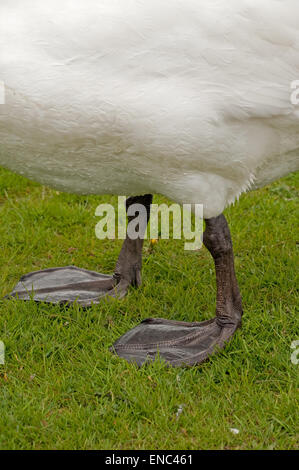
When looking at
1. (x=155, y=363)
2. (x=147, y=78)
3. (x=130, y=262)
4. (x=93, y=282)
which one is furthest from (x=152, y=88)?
(x=93, y=282)

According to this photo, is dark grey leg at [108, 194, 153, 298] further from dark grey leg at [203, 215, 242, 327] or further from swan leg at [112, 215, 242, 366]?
dark grey leg at [203, 215, 242, 327]

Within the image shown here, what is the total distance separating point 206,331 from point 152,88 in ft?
4.44

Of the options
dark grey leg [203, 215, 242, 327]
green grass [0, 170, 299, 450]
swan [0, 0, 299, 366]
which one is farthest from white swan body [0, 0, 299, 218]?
green grass [0, 170, 299, 450]

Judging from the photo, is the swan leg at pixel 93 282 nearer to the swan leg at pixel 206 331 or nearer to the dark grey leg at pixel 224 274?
the swan leg at pixel 206 331

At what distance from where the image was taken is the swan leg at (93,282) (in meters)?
3.78

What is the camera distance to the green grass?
8.84 feet

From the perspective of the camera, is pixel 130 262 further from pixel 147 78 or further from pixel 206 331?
pixel 147 78

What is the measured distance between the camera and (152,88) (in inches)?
102

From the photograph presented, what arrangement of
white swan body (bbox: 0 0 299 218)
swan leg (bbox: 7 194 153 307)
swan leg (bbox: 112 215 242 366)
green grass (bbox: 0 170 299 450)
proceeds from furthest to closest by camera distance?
swan leg (bbox: 7 194 153 307)
swan leg (bbox: 112 215 242 366)
green grass (bbox: 0 170 299 450)
white swan body (bbox: 0 0 299 218)

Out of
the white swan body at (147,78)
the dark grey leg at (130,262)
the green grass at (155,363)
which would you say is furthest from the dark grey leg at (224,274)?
the dark grey leg at (130,262)

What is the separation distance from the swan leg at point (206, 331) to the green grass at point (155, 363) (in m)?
0.08

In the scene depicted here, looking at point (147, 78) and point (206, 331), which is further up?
point (147, 78)

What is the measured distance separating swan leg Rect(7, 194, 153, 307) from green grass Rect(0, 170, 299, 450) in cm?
10
